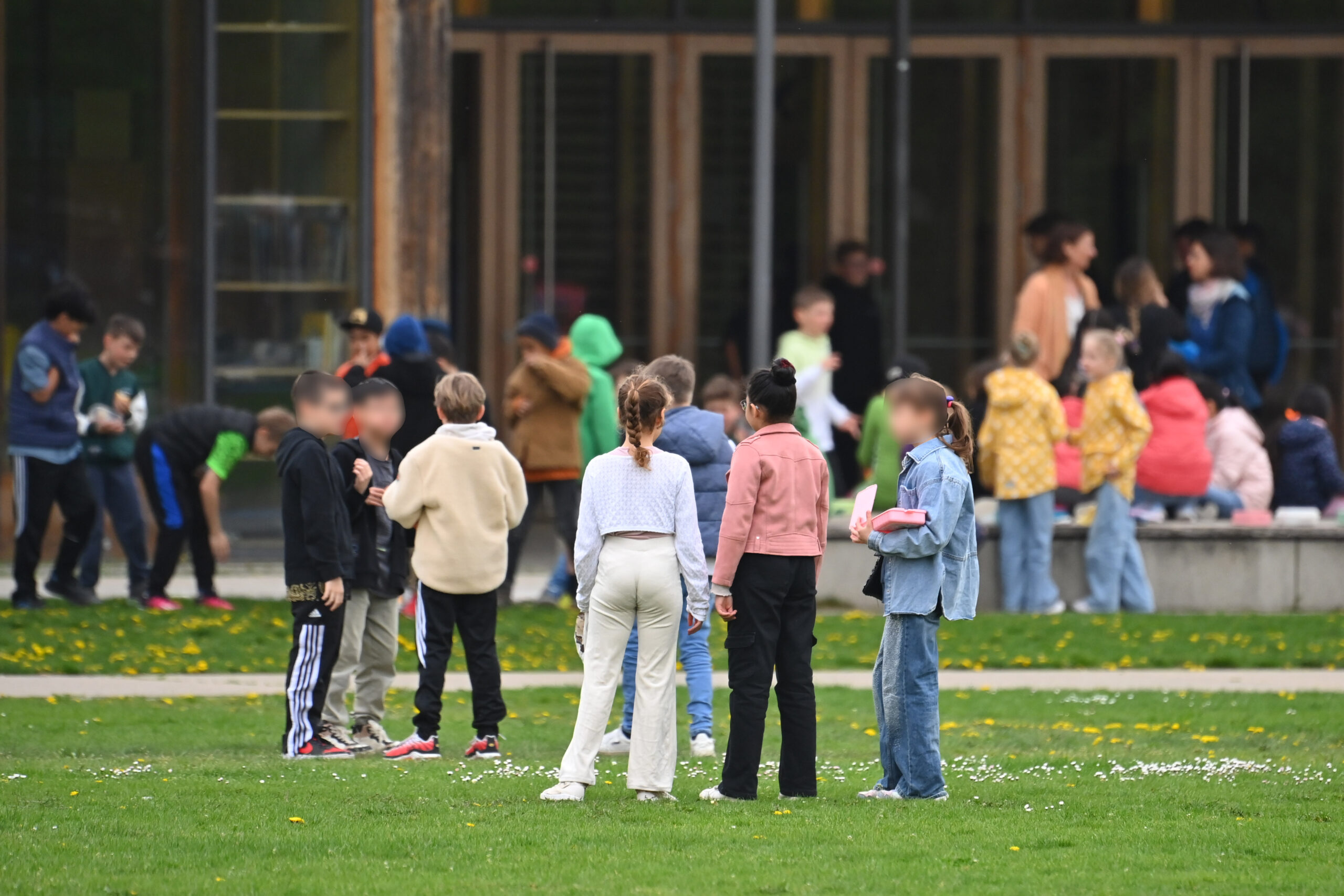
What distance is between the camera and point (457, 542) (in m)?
7.94

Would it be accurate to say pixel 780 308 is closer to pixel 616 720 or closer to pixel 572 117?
pixel 572 117

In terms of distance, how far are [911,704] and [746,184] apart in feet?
42.2

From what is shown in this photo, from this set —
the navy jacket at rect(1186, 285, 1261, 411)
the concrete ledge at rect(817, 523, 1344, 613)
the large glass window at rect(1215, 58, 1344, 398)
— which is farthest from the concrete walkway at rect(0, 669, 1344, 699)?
the large glass window at rect(1215, 58, 1344, 398)

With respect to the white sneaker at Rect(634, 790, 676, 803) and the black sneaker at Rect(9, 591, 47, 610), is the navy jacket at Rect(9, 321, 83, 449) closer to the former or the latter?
the black sneaker at Rect(9, 591, 47, 610)

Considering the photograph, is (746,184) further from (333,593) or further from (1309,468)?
(333,593)

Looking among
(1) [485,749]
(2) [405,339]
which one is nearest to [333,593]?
(1) [485,749]

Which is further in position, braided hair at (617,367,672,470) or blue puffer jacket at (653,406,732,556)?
blue puffer jacket at (653,406,732,556)

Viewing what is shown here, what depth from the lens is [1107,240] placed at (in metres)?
19.8

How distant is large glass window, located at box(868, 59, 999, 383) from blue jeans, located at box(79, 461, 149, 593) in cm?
896

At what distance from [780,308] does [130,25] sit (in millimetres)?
6526

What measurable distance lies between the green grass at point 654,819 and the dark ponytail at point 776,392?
1425mm

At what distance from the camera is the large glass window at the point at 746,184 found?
19.0 meters

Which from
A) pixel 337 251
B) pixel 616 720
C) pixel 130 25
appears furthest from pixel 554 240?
pixel 616 720

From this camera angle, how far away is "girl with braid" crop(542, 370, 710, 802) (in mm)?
6770
